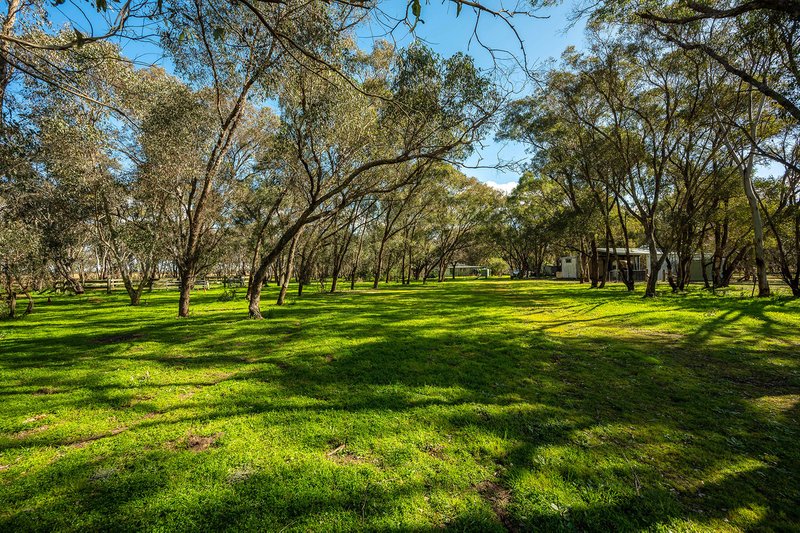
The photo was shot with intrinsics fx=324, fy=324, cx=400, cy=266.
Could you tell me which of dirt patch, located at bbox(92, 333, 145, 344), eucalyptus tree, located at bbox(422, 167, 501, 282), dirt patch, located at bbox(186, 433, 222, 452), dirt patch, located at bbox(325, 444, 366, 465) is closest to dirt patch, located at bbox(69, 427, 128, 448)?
dirt patch, located at bbox(186, 433, 222, 452)

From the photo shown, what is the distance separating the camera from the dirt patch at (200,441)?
342 cm

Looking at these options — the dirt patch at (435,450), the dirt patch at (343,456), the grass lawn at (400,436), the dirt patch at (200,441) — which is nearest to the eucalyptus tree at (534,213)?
the grass lawn at (400,436)

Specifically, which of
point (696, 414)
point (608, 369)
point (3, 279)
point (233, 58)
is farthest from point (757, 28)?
point (3, 279)

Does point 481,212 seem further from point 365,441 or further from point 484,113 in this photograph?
point 365,441

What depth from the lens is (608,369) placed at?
6074 millimetres

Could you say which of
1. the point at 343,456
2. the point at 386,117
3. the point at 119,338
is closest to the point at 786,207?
the point at 386,117

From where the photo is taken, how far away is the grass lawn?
259 centimetres

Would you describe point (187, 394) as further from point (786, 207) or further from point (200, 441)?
point (786, 207)

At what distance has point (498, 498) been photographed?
9.07 ft

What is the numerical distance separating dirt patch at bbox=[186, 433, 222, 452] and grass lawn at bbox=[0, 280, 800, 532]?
0.07 feet

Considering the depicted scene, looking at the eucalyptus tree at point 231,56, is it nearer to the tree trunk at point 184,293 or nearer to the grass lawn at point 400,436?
the tree trunk at point 184,293

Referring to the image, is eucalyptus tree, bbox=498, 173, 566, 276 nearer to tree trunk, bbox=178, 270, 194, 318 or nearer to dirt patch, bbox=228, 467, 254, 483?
tree trunk, bbox=178, 270, 194, 318

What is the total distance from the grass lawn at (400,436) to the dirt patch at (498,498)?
2 centimetres

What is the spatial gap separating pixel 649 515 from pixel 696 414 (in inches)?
101
